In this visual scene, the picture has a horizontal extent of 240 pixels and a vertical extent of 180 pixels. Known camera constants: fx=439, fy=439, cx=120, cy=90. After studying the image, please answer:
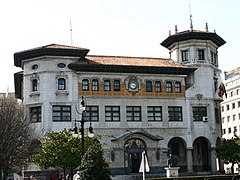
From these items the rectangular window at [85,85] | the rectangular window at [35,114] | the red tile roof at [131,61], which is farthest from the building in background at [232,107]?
the rectangular window at [35,114]

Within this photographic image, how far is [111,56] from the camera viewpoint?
49.8 metres

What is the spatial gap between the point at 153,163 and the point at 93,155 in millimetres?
24524

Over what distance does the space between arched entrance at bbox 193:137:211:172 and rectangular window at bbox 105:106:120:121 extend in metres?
10.2

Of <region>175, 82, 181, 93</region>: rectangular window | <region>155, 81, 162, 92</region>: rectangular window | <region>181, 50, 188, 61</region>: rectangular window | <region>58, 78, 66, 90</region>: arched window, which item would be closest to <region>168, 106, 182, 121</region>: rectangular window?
<region>175, 82, 181, 93</region>: rectangular window

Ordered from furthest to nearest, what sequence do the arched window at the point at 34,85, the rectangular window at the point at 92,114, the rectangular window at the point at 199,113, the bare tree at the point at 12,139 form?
the rectangular window at the point at 199,113, the arched window at the point at 34,85, the rectangular window at the point at 92,114, the bare tree at the point at 12,139

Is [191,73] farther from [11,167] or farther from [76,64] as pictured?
[11,167]

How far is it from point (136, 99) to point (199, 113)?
7.39 metres

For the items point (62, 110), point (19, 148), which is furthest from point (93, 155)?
point (62, 110)

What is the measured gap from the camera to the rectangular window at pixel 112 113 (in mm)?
45562

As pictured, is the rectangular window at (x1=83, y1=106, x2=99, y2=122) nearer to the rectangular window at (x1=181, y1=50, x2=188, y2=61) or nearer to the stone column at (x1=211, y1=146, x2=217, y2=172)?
the rectangular window at (x1=181, y1=50, x2=188, y2=61)

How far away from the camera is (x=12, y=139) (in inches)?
1566

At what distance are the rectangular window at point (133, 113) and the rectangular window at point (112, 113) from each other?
3.98 feet

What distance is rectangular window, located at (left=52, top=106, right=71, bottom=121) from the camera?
1735 inches

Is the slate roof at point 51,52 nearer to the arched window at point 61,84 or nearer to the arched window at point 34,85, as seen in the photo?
the arched window at point 34,85
